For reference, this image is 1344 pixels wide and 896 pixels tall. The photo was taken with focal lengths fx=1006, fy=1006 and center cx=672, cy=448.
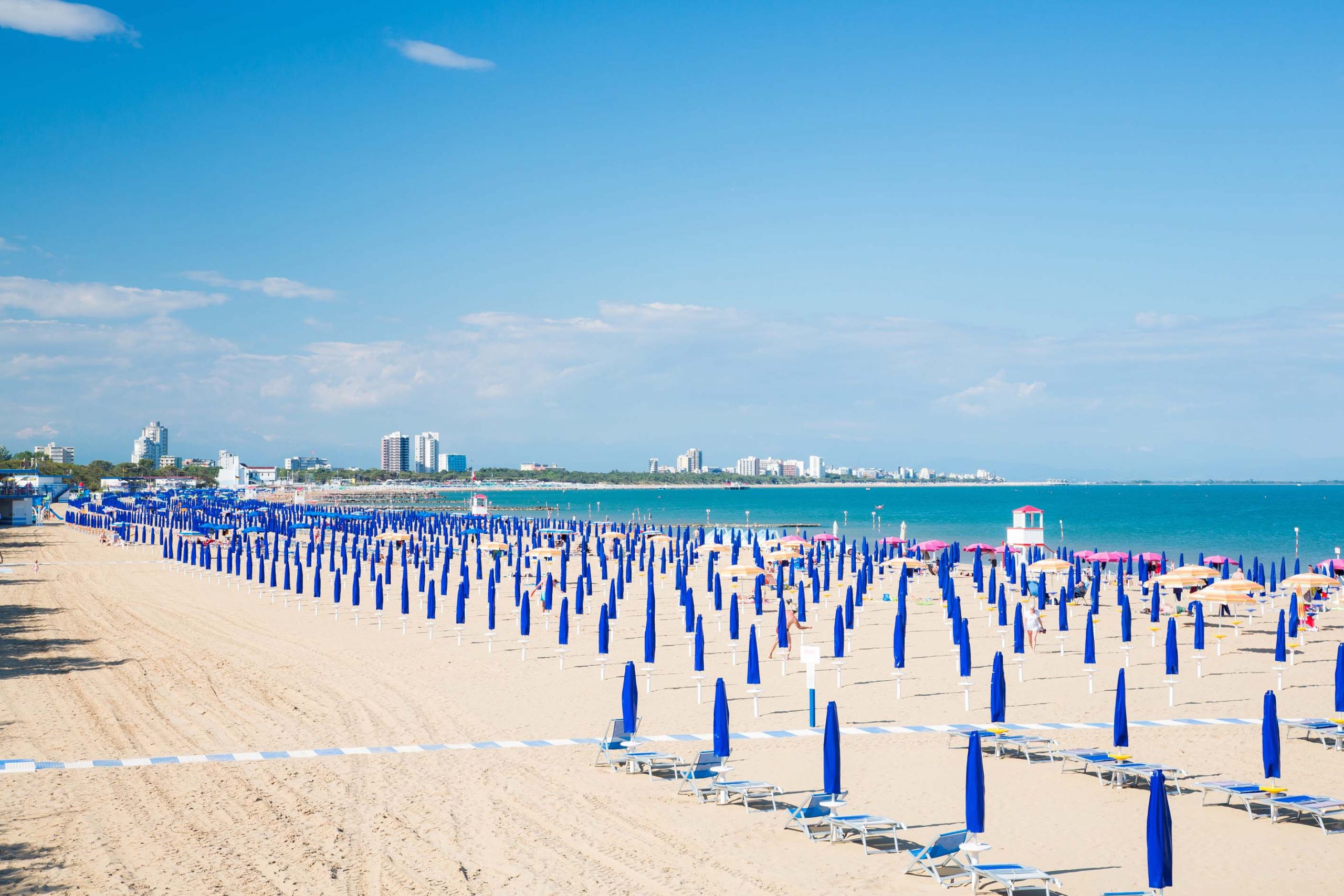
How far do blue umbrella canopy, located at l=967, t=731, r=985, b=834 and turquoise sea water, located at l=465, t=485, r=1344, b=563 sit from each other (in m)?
58.4

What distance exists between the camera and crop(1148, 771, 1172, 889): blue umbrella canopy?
791cm

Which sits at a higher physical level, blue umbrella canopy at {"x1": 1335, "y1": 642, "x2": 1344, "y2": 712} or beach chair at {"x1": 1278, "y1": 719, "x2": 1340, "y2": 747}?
blue umbrella canopy at {"x1": 1335, "y1": 642, "x2": 1344, "y2": 712}

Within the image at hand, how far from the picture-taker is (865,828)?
Result: 983 cm

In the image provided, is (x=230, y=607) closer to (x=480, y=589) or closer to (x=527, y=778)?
(x=480, y=589)

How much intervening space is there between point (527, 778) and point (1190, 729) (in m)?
9.82

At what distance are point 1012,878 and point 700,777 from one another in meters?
3.91

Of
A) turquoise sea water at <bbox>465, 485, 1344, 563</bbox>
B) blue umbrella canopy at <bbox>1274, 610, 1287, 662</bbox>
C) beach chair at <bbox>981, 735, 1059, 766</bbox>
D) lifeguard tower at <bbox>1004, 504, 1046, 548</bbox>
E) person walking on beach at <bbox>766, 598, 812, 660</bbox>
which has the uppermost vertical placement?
lifeguard tower at <bbox>1004, 504, 1046, 548</bbox>

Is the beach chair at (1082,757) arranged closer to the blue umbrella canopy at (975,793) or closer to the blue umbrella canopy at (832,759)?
the blue umbrella canopy at (975,793)

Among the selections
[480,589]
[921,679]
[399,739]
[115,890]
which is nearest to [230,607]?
[480,589]

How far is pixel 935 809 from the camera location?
1097 centimetres

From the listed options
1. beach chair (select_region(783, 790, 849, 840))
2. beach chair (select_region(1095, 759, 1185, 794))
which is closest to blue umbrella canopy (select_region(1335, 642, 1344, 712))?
beach chair (select_region(1095, 759, 1185, 794))

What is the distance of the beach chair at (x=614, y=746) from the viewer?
12.5 metres

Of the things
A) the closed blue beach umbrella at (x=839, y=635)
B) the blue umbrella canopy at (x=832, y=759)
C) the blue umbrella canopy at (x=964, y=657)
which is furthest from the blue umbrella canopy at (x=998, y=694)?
the closed blue beach umbrella at (x=839, y=635)

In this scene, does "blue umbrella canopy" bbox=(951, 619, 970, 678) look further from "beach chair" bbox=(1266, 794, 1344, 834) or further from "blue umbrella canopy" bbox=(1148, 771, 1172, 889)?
"blue umbrella canopy" bbox=(1148, 771, 1172, 889)
